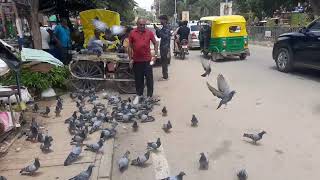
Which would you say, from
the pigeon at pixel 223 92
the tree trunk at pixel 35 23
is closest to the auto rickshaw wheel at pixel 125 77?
the tree trunk at pixel 35 23

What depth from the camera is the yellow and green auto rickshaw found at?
17.2 metres

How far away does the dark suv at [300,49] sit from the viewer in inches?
A: 452

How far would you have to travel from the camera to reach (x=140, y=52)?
29.9ft

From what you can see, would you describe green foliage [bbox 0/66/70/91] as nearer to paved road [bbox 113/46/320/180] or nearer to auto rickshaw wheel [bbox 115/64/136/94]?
auto rickshaw wheel [bbox 115/64/136/94]

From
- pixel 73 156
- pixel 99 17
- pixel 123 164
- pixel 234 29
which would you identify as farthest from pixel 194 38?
pixel 123 164

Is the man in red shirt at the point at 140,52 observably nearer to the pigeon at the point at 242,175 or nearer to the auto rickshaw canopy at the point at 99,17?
the auto rickshaw canopy at the point at 99,17

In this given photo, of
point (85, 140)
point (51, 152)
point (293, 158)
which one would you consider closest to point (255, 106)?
point (293, 158)

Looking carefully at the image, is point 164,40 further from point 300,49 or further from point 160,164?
point 160,164

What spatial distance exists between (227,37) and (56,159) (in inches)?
498

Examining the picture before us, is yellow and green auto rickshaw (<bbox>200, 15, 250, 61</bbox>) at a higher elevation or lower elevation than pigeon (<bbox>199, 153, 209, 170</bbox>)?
higher

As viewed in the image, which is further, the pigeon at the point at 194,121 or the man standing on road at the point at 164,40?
the man standing on road at the point at 164,40

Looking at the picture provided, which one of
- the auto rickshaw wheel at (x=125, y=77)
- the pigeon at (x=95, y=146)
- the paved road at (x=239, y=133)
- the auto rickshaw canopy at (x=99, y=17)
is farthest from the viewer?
the auto rickshaw canopy at (x=99, y=17)

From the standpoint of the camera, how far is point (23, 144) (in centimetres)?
649

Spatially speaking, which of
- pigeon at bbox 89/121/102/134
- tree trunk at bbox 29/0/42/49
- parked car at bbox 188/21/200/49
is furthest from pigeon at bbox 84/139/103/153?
parked car at bbox 188/21/200/49
